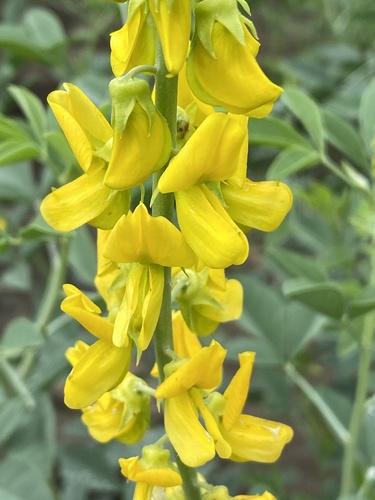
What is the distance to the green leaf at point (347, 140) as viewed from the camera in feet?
3.96

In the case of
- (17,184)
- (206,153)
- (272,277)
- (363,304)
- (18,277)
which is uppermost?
(206,153)

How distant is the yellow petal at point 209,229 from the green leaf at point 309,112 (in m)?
0.50

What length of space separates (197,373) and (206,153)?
21 cm

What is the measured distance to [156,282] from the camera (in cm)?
71

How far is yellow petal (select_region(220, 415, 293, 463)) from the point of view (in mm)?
790

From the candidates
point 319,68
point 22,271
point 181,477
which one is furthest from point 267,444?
point 319,68

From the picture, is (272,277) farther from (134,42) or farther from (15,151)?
(134,42)

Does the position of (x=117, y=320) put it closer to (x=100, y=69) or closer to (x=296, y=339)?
(x=296, y=339)

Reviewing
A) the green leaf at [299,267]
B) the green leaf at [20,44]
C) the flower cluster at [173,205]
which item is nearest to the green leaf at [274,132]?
the green leaf at [299,267]

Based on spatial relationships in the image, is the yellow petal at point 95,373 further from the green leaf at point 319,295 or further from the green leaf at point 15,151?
the green leaf at point 15,151

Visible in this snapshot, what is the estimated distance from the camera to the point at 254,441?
79cm

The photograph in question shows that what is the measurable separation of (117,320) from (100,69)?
1.74 meters

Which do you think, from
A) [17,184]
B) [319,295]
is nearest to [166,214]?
[319,295]

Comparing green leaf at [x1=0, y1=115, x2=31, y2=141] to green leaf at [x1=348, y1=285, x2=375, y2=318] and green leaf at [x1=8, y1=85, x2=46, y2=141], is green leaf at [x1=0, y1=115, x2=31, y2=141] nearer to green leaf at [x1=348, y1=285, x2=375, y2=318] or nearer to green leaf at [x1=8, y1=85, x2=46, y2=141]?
green leaf at [x1=8, y1=85, x2=46, y2=141]
